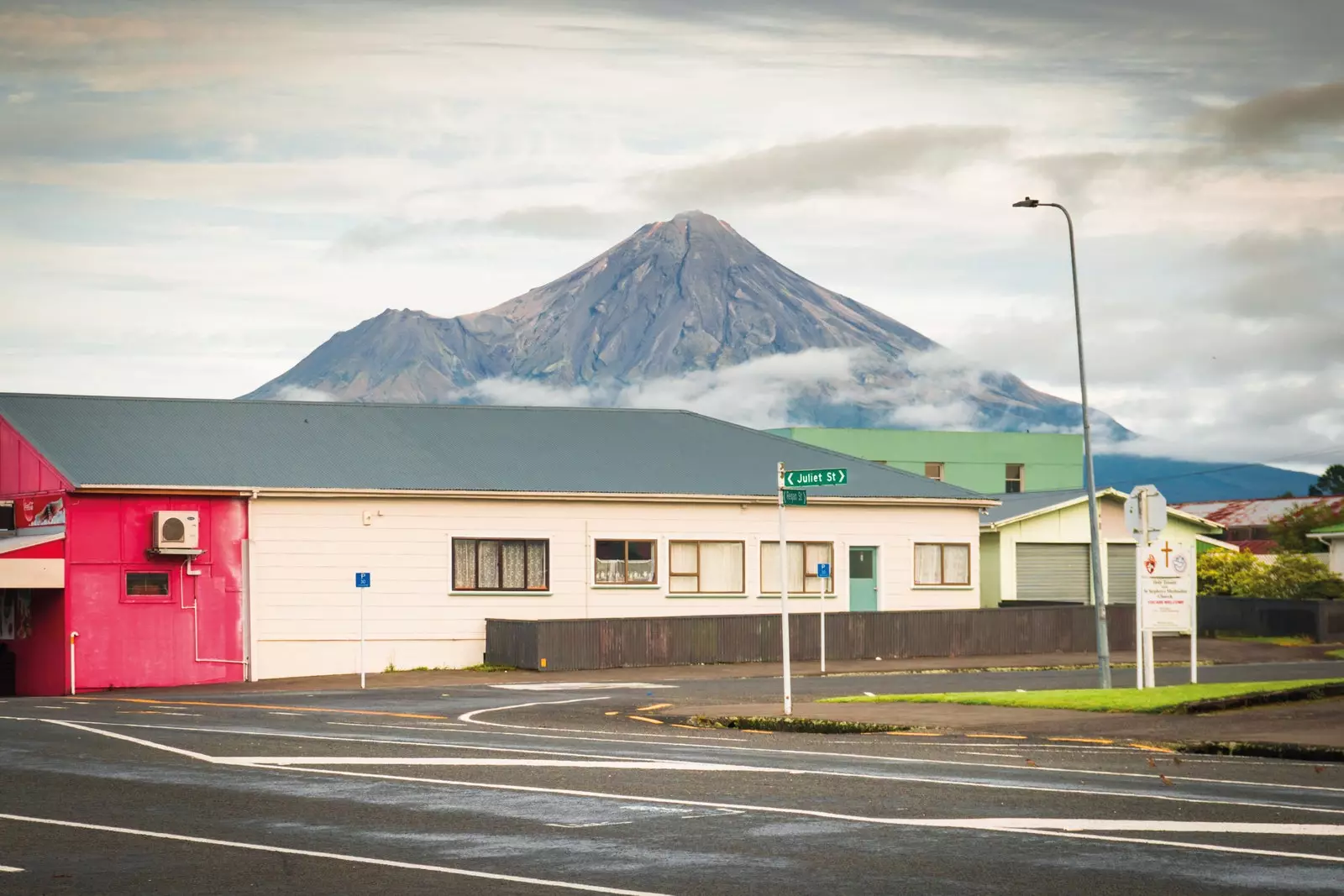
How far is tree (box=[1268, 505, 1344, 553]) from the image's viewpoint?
303ft

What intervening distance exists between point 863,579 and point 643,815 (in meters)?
33.5

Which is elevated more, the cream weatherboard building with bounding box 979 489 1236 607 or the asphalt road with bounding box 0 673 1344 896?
the cream weatherboard building with bounding box 979 489 1236 607

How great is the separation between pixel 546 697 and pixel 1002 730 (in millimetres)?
10742

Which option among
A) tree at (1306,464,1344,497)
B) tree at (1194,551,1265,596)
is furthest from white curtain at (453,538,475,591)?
tree at (1306,464,1344,497)

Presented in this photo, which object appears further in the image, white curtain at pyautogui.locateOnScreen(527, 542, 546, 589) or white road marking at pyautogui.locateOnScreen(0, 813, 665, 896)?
white curtain at pyautogui.locateOnScreen(527, 542, 546, 589)

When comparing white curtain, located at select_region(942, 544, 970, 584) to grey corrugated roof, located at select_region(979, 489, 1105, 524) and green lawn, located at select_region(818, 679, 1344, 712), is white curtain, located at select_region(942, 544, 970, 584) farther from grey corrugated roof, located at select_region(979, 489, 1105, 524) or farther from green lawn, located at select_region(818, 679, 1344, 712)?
green lawn, located at select_region(818, 679, 1344, 712)

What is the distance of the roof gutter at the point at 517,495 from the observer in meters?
37.7

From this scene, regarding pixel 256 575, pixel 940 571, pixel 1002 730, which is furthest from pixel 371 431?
pixel 1002 730

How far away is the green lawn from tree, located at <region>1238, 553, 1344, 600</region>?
33237mm

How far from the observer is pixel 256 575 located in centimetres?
3872

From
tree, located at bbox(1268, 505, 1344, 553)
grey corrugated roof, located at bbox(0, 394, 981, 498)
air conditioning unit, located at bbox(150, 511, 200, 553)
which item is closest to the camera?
air conditioning unit, located at bbox(150, 511, 200, 553)

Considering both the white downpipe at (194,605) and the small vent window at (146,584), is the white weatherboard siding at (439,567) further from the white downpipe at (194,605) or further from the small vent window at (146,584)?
the small vent window at (146,584)

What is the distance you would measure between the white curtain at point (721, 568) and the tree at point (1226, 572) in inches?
823

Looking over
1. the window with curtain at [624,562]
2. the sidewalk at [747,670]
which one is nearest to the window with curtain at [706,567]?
the window with curtain at [624,562]
